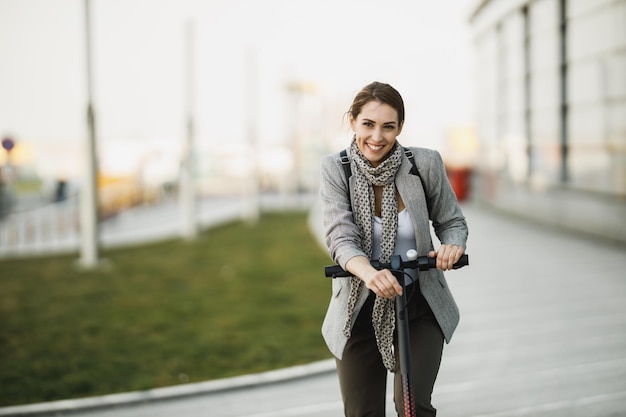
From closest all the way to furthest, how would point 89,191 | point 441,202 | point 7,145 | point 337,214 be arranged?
point 337,214 < point 441,202 < point 7,145 < point 89,191

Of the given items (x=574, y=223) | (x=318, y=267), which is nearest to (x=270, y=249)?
(x=318, y=267)

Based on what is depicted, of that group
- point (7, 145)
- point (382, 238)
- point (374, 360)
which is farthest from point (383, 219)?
point (7, 145)

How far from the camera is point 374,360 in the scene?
3.17 metres

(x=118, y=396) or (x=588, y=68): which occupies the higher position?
(x=588, y=68)

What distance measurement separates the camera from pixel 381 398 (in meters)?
3.19

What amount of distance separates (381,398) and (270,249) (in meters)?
13.5

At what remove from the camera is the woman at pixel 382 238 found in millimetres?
2990

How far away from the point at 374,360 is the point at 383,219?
58 cm

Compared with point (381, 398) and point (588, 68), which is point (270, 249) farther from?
point (381, 398)

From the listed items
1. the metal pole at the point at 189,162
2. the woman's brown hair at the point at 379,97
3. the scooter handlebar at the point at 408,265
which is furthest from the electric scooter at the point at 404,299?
the metal pole at the point at 189,162

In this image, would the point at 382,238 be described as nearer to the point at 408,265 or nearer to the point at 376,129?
the point at 408,265

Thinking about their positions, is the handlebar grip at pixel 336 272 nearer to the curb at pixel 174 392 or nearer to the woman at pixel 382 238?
the woman at pixel 382 238

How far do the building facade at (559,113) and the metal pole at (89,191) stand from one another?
8.50 meters

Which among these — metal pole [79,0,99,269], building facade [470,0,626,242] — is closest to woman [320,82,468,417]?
building facade [470,0,626,242]
